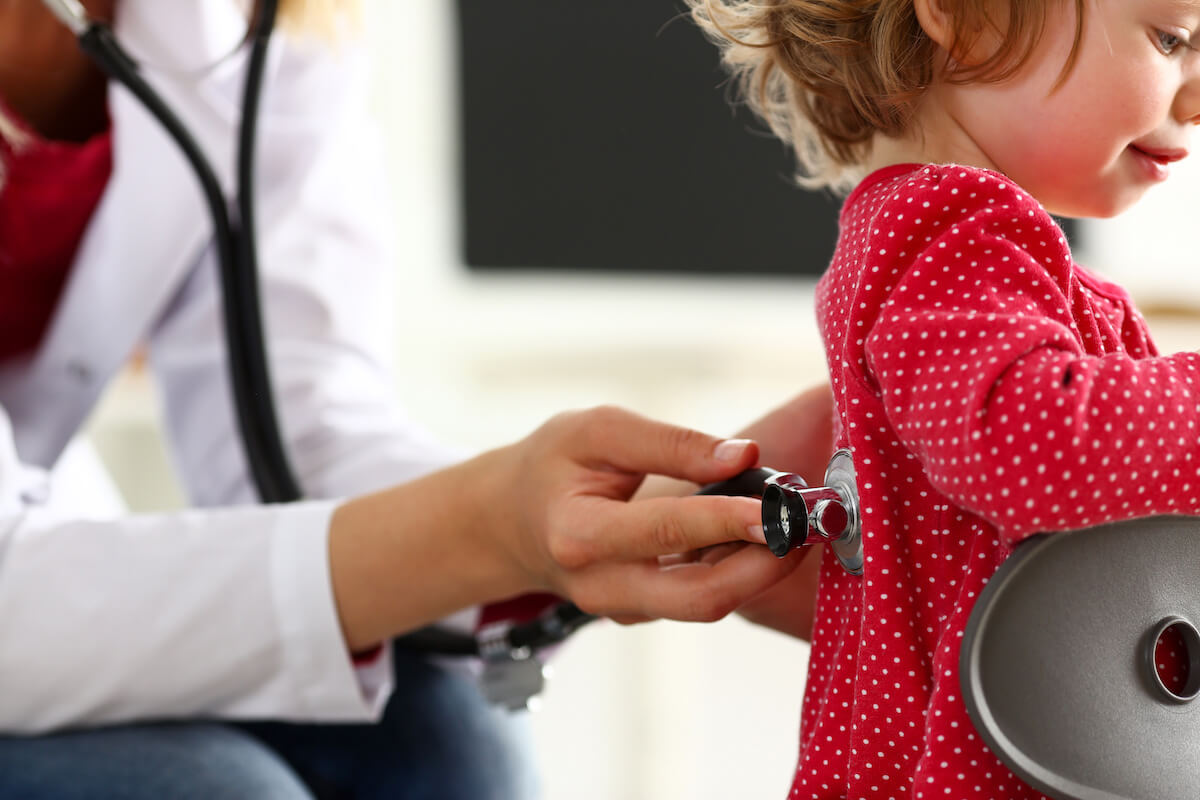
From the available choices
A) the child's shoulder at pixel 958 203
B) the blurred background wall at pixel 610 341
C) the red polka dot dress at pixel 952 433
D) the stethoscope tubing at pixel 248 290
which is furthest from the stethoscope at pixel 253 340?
the blurred background wall at pixel 610 341

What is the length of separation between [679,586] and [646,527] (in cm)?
4

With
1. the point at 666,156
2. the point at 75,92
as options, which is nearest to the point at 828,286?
the point at 75,92

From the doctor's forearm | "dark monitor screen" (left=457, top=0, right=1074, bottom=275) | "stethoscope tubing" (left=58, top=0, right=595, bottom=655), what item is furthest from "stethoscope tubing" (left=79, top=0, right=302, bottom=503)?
"dark monitor screen" (left=457, top=0, right=1074, bottom=275)

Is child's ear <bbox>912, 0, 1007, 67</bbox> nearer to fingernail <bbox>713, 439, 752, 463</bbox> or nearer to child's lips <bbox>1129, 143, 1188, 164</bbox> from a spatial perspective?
child's lips <bbox>1129, 143, 1188, 164</bbox>

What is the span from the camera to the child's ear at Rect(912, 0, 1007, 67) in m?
0.53

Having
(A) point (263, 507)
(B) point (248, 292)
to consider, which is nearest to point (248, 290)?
(B) point (248, 292)

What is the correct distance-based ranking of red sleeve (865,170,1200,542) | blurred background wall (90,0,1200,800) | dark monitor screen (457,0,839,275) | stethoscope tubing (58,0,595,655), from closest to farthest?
1. red sleeve (865,170,1200,542)
2. stethoscope tubing (58,0,595,655)
3. blurred background wall (90,0,1200,800)
4. dark monitor screen (457,0,839,275)

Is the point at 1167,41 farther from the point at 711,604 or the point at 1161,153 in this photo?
the point at 711,604

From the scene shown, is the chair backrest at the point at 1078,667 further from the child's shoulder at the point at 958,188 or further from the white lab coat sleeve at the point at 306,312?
the white lab coat sleeve at the point at 306,312

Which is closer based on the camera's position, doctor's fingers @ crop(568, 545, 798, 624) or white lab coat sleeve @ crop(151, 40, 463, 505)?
doctor's fingers @ crop(568, 545, 798, 624)

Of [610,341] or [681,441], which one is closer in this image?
[681,441]

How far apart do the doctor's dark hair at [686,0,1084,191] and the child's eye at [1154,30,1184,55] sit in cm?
3

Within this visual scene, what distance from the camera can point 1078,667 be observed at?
0.47 m

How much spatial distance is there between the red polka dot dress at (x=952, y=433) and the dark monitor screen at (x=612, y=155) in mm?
1799
